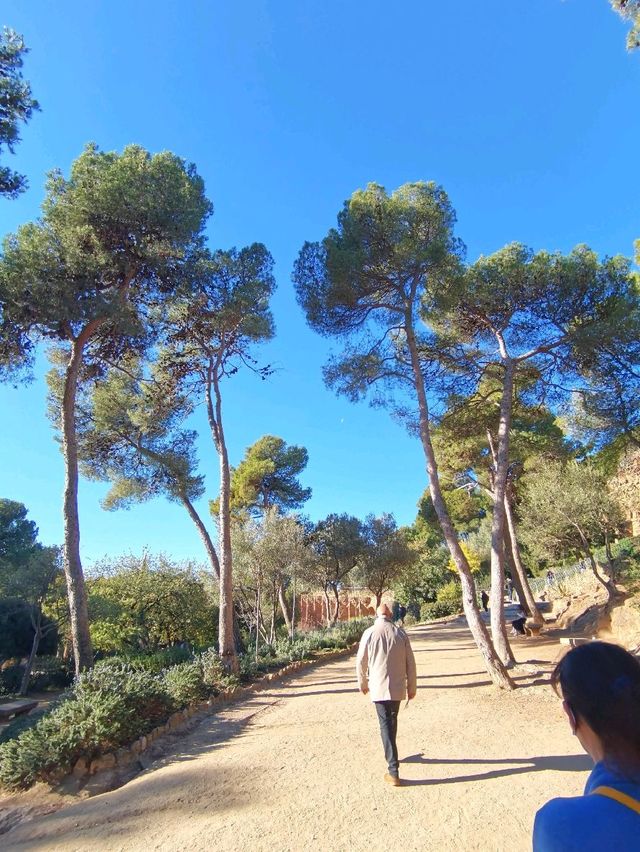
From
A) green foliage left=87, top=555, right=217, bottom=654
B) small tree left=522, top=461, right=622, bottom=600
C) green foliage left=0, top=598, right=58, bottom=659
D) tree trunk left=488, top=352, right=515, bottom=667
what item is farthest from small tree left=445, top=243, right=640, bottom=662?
green foliage left=0, top=598, right=58, bottom=659

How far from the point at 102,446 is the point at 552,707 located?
41.1 ft

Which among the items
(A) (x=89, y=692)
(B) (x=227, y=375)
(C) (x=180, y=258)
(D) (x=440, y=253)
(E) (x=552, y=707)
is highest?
(C) (x=180, y=258)

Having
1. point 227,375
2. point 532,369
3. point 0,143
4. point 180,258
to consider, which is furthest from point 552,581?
point 0,143

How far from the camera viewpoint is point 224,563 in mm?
10312

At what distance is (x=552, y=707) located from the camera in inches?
286

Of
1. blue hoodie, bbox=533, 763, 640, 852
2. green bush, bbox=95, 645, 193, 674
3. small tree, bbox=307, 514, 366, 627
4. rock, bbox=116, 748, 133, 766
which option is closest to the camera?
blue hoodie, bbox=533, 763, 640, 852

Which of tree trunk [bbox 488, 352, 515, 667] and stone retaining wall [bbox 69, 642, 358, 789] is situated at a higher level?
tree trunk [bbox 488, 352, 515, 667]

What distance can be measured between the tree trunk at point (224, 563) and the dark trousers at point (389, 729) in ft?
19.6

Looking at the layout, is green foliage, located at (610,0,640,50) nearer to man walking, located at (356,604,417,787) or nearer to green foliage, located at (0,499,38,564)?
man walking, located at (356,604,417,787)

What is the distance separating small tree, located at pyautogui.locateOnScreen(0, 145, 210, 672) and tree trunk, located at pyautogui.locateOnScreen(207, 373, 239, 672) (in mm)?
2686

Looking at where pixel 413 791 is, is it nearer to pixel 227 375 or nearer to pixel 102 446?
pixel 227 375

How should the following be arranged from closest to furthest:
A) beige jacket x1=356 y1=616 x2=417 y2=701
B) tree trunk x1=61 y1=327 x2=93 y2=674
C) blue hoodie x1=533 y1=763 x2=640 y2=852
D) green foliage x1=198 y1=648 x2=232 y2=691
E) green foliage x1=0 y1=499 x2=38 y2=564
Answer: blue hoodie x1=533 y1=763 x2=640 y2=852
beige jacket x1=356 y1=616 x2=417 y2=701
tree trunk x1=61 y1=327 x2=93 y2=674
green foliage x1=198 y1=648 x2=232 y2=691
green foliage x1=0 y1=499 x2=38 y2=564

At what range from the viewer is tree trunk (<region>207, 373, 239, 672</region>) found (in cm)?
995

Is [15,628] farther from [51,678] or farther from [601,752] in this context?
[601,752]
